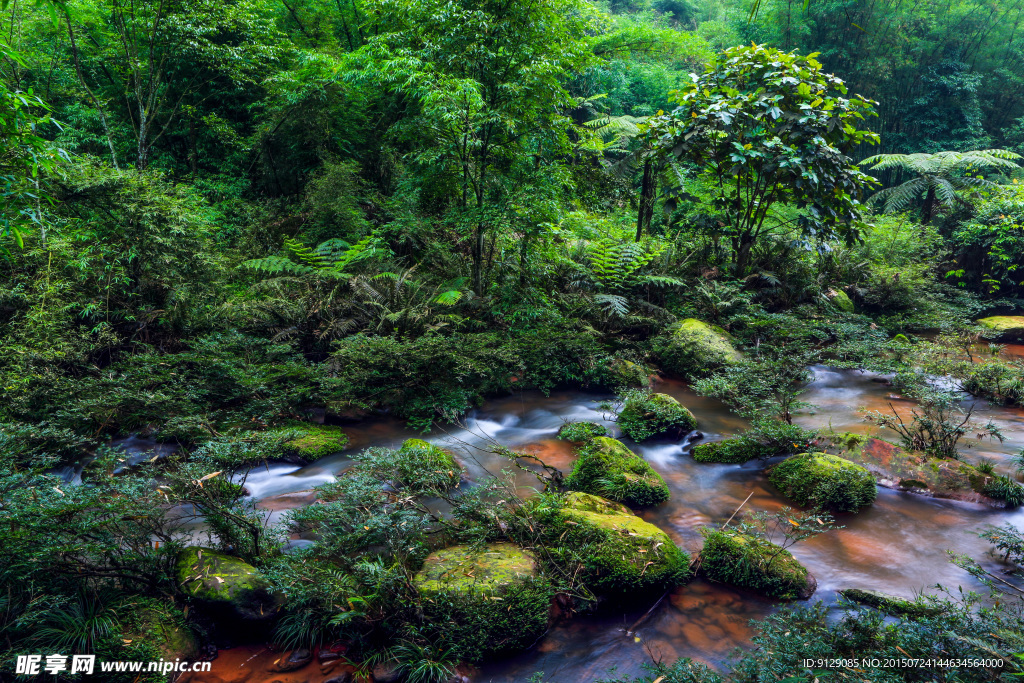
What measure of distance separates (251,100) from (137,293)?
9830 mm

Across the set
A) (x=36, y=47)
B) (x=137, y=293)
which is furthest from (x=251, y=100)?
(x=137, y=293)

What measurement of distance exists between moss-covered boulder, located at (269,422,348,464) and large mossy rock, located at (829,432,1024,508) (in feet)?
20.2

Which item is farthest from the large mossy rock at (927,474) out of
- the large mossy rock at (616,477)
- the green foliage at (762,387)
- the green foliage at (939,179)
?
the green foliage at (939,179)

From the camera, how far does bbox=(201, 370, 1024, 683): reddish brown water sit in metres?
3.52

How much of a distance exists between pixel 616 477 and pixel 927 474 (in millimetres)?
3353

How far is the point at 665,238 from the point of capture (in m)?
12.3

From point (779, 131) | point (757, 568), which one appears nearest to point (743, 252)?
point (779, 131)

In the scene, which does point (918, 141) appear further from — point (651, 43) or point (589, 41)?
point (589, 41)

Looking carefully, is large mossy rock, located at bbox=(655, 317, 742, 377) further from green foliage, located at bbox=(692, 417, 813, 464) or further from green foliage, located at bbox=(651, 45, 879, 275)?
green foliage, located at bbox=(651, 45, 879, 275)

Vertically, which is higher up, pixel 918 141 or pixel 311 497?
pixel 918 141

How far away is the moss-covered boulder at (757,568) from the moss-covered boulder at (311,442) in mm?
4467

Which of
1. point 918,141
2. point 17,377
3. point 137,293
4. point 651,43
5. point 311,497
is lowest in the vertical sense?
point 311,497

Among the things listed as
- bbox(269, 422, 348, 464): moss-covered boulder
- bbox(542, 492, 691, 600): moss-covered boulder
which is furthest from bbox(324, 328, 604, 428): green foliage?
bbox(542, 492, 691, 600): moss-covered boulder

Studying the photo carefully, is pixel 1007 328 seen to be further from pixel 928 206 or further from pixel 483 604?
pixel 483 604
